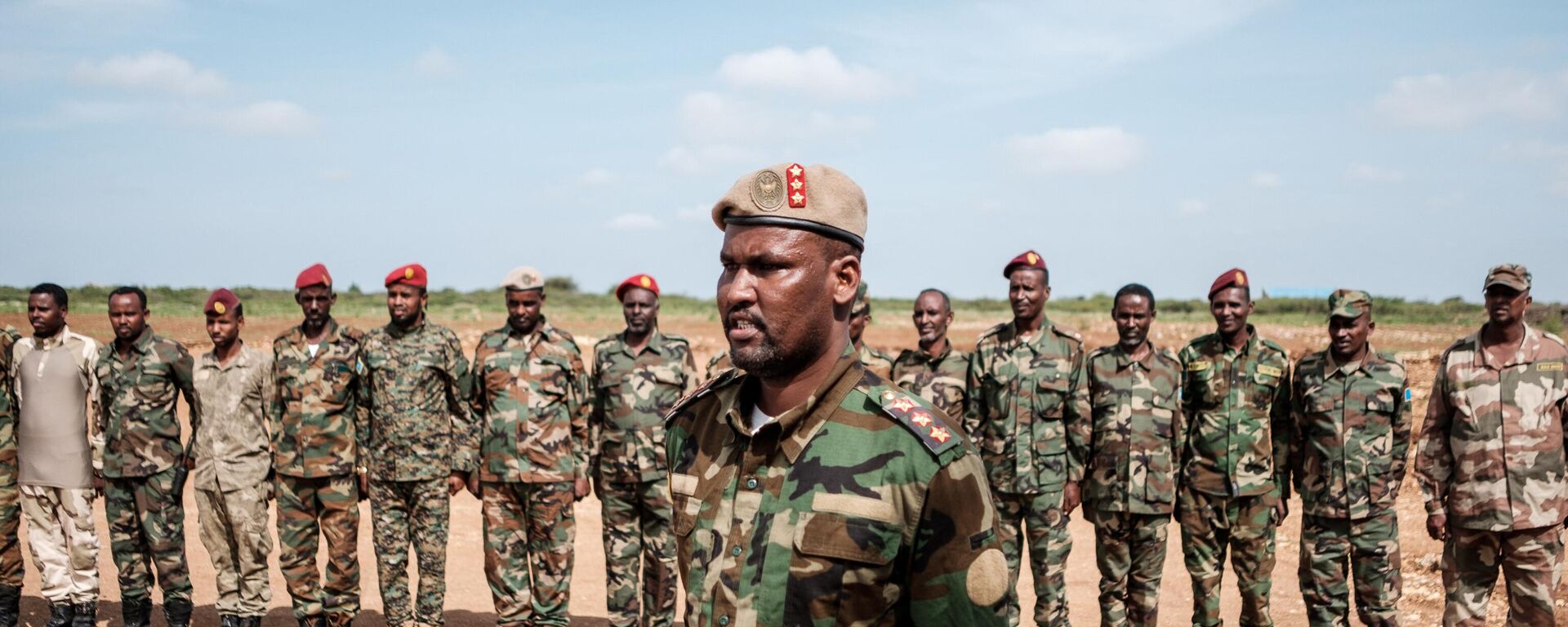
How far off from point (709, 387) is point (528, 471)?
197 inches

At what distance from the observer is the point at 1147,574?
697 centimetres

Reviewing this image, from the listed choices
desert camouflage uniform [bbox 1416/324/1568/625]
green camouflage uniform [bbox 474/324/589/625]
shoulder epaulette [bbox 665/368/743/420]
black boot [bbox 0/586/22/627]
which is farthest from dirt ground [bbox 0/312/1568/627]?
shoulder epaulette [bbox 665/368/743/420]

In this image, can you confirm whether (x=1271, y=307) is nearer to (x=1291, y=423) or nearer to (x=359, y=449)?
(x=1291, y=423)

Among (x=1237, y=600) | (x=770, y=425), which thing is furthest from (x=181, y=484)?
(x=1237, y=600)

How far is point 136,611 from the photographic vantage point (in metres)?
7.09

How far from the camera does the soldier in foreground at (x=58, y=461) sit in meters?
7.11

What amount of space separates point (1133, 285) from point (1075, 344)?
0.56 m

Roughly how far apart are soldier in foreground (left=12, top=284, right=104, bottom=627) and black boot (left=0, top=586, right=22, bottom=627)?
0.04 feet

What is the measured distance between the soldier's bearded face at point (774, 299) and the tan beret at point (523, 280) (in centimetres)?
535

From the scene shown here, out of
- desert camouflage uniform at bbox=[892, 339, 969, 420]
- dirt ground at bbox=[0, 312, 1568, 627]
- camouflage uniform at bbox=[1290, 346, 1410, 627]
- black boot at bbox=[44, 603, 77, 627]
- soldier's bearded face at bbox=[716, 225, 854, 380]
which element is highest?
soldier's bearded face at bbox=[716, 225, 854, 380]

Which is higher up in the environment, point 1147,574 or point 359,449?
point 359,449

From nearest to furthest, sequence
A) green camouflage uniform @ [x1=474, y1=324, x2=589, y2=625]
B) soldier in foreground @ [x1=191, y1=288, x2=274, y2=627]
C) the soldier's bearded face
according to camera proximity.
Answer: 1. the soldier's bearded face
2. soldier in foreground @ [x1=191, y1=288, x2=274, y2=627]
3. green camouflage uniform @ [x1=474, y1=324, x2=589, y2=625]

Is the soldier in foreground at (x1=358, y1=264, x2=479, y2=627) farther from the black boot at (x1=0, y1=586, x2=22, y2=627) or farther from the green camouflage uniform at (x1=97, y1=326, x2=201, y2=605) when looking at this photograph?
the black boot at (x1=0, y1=586, x2=22, y2=627)

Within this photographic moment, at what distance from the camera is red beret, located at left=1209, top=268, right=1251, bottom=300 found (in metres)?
7.05
